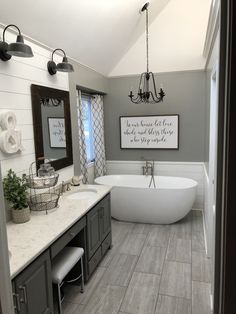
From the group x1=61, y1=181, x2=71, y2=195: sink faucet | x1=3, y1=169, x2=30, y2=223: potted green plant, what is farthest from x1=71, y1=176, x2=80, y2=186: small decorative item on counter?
x1=3, y1=169, x2=30, y2=223: potted green plant

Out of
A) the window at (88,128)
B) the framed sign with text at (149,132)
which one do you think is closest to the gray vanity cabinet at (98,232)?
the window at (88,128)

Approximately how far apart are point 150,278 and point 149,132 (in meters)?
2.56

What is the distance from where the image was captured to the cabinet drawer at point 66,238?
184 centimetres

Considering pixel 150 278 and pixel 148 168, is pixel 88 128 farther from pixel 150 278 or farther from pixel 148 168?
pixel 150 278

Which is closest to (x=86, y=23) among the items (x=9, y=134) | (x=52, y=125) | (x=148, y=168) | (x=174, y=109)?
(x=52, y=125)

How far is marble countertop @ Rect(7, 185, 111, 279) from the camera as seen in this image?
1.55 metres

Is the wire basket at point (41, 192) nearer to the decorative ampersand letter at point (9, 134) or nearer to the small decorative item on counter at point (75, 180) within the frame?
the decorative ampersand letter at point (9, 134)

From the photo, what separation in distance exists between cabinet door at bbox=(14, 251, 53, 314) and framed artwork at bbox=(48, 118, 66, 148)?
1.43 meters

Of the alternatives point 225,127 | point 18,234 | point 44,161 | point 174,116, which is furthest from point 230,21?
point 174,116

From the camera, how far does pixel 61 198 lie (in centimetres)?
274

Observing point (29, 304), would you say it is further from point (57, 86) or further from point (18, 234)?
point (57, 86)

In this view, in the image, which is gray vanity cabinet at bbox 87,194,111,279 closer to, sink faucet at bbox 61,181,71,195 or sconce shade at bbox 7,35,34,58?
sink faucet at bbox 61,181,71,195

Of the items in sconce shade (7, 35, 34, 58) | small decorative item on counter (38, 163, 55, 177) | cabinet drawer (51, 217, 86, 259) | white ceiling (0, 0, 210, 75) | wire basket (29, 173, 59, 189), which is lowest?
cabinet drawer (51, 217, 86, 259)

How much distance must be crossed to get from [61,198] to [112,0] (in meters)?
2.15
